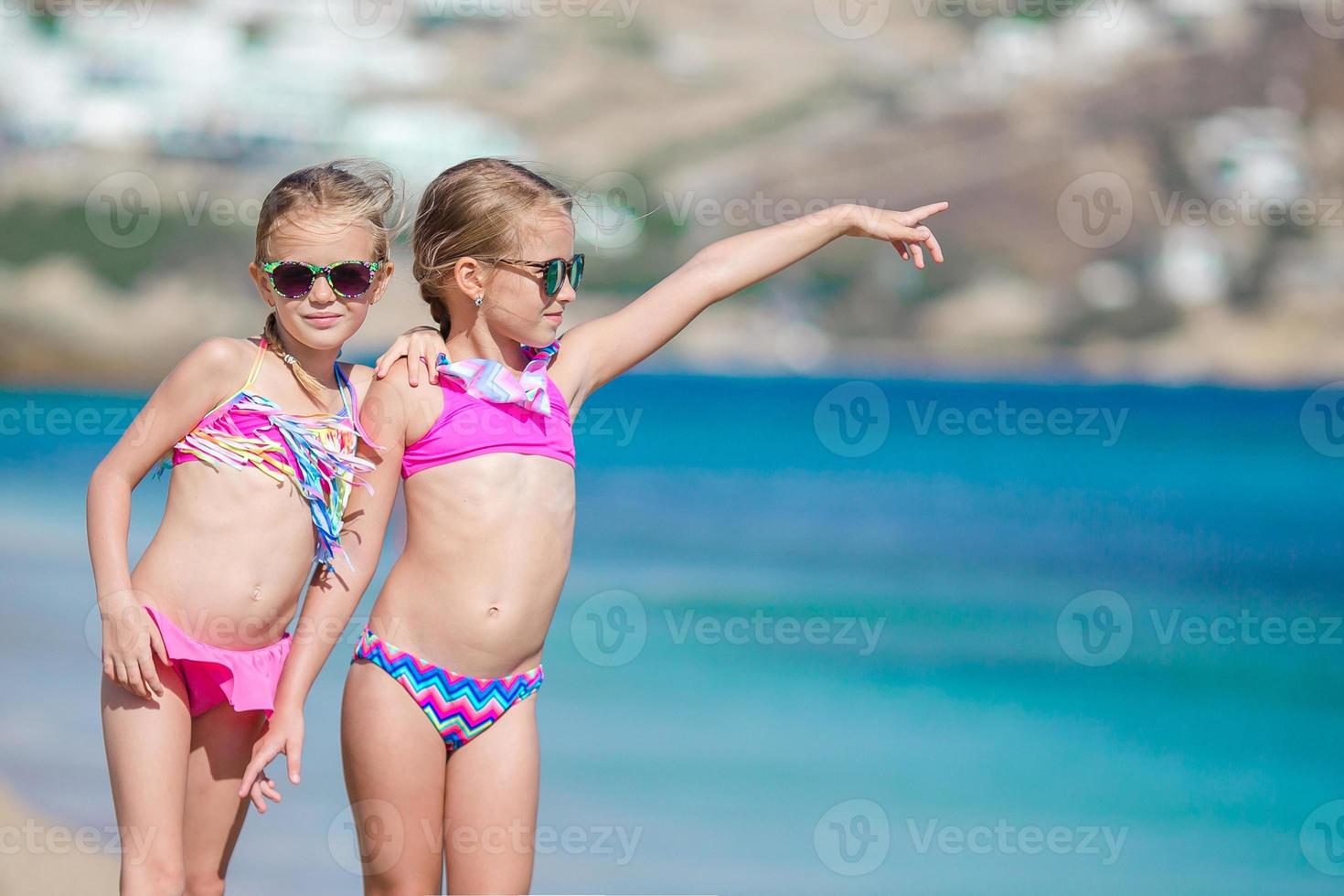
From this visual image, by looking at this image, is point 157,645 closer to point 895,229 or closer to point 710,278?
point 710,278

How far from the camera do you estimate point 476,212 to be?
2914 millimetres

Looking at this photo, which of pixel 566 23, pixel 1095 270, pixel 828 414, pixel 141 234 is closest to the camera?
pixel 828 414

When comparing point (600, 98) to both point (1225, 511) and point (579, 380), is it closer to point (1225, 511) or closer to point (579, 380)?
point (1225, 511)

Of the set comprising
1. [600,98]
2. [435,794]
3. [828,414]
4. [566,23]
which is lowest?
[435,794]

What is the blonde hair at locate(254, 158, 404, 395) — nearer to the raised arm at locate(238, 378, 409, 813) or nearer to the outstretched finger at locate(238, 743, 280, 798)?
the raised arm at locate(238, 378, 409, 813)

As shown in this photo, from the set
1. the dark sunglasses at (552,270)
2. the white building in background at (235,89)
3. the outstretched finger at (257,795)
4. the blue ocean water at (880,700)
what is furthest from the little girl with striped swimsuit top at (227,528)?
the white building in background at (235,89)

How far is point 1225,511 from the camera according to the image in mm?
18344

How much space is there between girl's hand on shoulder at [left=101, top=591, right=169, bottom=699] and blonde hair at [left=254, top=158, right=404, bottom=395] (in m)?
0.54

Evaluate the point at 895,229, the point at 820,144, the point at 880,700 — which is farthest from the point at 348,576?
the point at 820,144

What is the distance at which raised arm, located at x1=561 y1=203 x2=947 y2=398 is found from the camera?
10.2ft

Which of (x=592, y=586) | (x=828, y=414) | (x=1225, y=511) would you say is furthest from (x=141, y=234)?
(x=592, y=586)

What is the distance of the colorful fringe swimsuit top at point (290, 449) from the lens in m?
2.85

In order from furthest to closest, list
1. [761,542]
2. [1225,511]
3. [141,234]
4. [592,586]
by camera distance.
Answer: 1. [141,234]
2. [1225,511]
3. [761,542]
4. [592,586]

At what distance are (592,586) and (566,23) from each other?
179 feet
